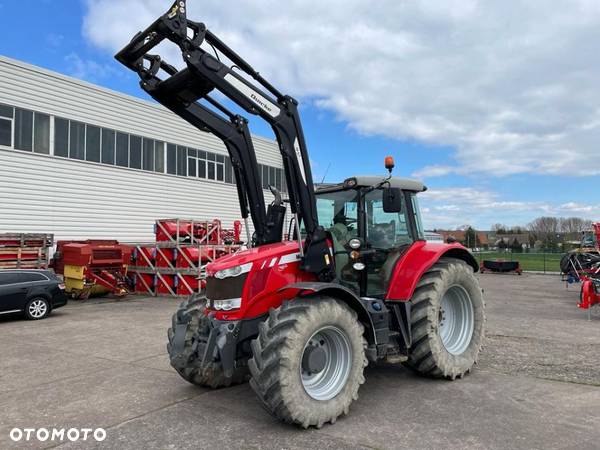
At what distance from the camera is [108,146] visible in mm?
21359

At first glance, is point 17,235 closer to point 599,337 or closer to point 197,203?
point 197,203

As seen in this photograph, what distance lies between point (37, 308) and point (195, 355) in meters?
8.87

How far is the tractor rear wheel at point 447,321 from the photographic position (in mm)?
5738

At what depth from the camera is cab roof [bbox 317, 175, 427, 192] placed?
592 cm

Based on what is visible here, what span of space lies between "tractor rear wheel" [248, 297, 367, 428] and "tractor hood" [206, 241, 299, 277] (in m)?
0.60

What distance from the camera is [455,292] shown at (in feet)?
22.1

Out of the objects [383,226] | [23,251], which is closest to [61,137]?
[23,251]

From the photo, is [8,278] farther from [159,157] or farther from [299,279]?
[159,157]

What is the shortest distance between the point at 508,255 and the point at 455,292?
4415cm

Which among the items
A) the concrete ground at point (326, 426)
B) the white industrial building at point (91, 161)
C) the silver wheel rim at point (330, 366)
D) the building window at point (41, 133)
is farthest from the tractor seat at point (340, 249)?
the building window at point (41, 133)

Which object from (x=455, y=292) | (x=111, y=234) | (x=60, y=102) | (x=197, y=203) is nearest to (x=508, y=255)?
(x=197, y=203)

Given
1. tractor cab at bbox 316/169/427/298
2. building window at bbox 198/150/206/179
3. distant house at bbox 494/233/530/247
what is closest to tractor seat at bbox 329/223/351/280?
tractor cab at bbox 316/169/427/298

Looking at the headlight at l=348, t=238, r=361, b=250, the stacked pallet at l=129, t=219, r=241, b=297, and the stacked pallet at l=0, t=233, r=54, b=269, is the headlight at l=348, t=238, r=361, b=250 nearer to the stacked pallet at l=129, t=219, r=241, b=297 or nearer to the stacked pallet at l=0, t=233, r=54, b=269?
the stacked pallet at l=129, t=219, r=241, b=297
